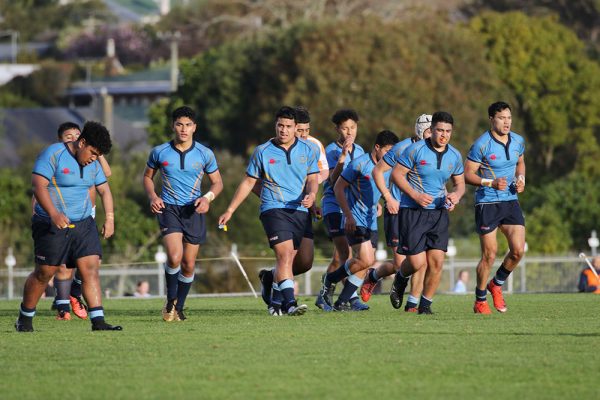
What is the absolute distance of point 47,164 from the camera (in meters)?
15.9

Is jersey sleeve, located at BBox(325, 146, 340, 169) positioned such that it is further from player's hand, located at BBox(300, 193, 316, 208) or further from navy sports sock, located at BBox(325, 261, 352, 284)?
player's hand, located at BBox(300, 193, 316, 208)

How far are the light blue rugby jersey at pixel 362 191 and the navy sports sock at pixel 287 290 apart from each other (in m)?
→ 1.87

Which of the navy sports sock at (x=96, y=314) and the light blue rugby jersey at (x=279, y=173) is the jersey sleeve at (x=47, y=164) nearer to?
the navy sports sock at (x=96, y=314)

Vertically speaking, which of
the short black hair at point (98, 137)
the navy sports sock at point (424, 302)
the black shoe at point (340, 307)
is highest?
the short black hair at point (98, 137)

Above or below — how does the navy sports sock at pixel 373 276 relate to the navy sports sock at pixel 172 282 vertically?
below

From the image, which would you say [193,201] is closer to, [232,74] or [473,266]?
[473,266]

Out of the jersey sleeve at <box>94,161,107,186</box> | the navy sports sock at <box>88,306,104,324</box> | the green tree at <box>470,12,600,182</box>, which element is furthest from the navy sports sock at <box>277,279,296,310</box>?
the green tree at <box>470,12,600,182</box>

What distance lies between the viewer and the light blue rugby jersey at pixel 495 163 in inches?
747

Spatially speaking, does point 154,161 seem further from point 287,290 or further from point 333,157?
point 333,157

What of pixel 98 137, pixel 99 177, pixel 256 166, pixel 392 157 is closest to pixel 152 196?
pixel 256 166

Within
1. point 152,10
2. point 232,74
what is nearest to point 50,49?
point 152,10

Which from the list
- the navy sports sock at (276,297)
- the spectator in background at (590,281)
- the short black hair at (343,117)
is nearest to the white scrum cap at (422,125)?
the short black hair at (343,117)

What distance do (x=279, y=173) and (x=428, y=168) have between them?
66.0 inches

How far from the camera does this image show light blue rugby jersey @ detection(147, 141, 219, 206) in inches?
→ 712
